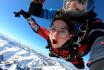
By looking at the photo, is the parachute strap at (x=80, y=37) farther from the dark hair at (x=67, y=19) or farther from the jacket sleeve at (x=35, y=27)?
the jacket sleeve at (x=35, y=27)

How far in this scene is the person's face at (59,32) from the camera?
4.11 metres

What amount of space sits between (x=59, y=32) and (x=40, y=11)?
197 cm

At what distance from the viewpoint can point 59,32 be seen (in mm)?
4105

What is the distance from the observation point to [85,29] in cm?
438

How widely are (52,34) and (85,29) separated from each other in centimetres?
61

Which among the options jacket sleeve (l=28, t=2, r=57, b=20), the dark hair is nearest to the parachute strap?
the dark hair

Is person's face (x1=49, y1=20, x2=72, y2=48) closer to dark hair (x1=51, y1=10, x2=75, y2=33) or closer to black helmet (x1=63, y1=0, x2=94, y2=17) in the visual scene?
dark hair (x1=51, y1=10, x2=75, y2=33)

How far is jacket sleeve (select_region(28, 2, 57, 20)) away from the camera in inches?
224

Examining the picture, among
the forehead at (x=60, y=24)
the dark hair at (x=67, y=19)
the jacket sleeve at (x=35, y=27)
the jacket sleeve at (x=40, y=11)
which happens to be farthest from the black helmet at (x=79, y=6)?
the jacket sleeve at (x=35, y=27)

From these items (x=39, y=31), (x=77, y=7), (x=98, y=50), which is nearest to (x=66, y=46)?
(x=77, y=7)

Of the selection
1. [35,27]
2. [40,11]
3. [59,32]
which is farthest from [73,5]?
[35,27]

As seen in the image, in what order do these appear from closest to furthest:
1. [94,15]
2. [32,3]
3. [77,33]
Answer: [77,33] < [94,15] < [32,3]

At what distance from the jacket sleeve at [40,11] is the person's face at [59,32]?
4.45ft

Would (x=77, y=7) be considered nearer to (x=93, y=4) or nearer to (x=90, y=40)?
(x=93, y=4)
